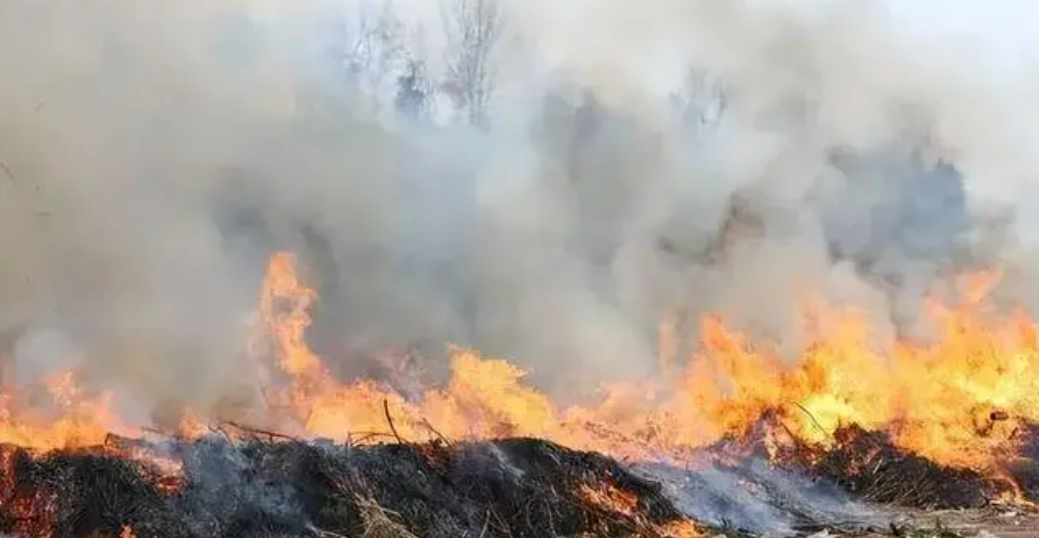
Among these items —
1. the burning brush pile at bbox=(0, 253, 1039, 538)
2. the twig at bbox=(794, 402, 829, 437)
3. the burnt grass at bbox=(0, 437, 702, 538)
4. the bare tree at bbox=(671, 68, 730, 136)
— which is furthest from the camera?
the bare tree at bbox=(671, 68, 730, 136)

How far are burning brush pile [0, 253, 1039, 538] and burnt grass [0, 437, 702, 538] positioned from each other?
2 centimetres

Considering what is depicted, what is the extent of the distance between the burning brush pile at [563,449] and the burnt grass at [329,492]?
0.02 metres

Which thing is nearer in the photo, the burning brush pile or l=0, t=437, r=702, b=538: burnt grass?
l=0, t=437, r=702, b=538: burnt grass

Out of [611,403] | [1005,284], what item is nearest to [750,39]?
[1005,284]

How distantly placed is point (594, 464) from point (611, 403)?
3.36 metres

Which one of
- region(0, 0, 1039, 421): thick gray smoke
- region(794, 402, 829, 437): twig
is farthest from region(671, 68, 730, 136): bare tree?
region(794, 402, 829, 437): twig

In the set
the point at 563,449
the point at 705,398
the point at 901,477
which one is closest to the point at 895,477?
the point at 901,477

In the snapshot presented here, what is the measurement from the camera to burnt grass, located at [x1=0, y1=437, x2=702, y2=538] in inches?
394

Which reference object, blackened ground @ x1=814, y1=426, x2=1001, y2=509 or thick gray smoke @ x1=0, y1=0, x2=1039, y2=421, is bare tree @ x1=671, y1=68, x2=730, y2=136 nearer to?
thick gray smoke @ x1=0, y1=0, x2=1039, y2=421

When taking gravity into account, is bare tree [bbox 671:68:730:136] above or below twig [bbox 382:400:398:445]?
above

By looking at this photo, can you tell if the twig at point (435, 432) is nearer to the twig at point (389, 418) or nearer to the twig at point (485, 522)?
the twig at point (389, 418)

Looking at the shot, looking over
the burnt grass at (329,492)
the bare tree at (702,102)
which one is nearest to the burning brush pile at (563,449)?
the burnt grass at (329,492)

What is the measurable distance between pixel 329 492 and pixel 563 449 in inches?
100

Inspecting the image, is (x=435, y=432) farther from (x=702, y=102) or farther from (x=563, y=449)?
(x=702, y=102)
